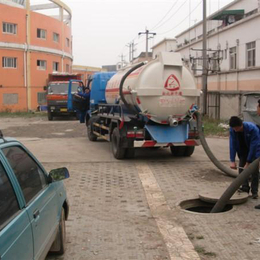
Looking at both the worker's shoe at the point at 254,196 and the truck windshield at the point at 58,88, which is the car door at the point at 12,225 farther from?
the truck windshield at the point at 58,88

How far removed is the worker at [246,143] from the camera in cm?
618

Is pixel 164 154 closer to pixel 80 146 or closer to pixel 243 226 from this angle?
pixel 80 146

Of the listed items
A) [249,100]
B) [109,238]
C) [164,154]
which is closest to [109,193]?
[109,238]

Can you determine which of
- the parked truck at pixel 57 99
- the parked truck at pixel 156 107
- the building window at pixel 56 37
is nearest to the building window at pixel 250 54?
the parked truck at pixel 57 99

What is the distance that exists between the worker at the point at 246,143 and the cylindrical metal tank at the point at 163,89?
10.7 feet

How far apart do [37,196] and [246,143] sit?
13.8ft

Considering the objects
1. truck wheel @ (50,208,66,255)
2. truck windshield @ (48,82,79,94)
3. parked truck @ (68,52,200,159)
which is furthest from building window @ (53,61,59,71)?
truck wheel @ (50,208,66,255)

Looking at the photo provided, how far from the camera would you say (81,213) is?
586 cm

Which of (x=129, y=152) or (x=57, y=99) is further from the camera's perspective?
(x=57, y=99)

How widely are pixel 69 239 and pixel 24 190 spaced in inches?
77.0

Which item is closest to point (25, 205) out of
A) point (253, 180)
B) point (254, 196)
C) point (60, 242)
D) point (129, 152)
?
point (60, 242)

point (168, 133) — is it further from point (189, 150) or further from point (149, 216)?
point (149, 216)

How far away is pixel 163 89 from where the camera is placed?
31.3 feet

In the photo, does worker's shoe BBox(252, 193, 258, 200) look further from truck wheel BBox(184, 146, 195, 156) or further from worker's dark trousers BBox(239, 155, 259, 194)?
truck wheel BBox(184, 146, 195, 156)
